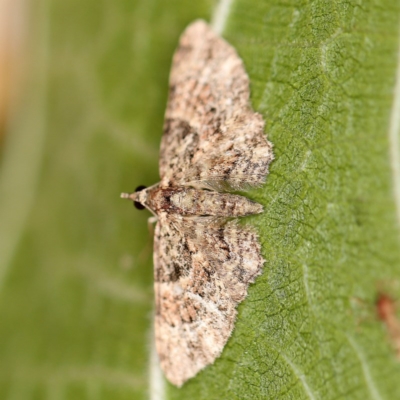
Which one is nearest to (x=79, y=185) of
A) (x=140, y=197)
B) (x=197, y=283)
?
(x=140, y=197)

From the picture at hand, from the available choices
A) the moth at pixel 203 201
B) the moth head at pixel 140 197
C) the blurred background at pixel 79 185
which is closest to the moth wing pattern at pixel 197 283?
the moth at pixel 203 201

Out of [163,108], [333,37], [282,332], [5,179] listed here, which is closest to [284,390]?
[282,332]

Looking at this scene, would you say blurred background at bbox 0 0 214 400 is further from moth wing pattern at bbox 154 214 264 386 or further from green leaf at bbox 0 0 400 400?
moth wing pattern at bbox 154 214 264 386

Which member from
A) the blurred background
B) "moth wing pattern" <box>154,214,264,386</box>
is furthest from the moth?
the blurred background

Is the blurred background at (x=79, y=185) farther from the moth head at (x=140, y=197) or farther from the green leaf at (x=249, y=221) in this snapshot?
the moth head at (x=140, y=197)

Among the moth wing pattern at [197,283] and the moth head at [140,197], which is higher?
the moth head at [140,197]

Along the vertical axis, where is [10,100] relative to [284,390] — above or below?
above

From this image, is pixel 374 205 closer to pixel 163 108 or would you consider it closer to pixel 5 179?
pixel 163 108
